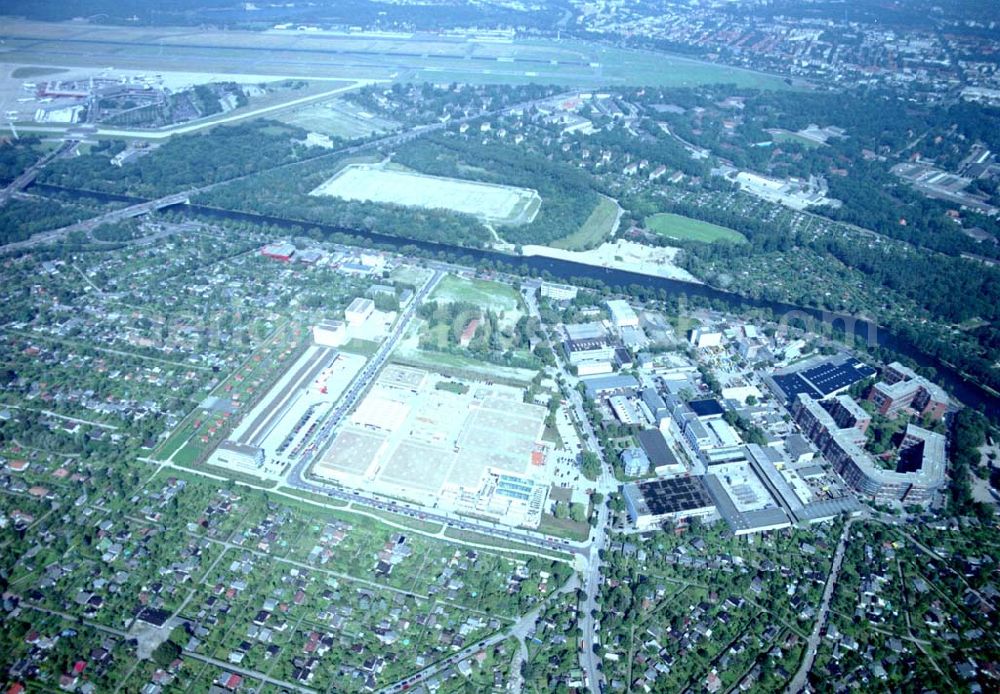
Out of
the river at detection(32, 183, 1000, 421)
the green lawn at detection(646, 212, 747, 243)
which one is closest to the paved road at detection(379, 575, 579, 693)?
the river at detection(32, 183, 1000, 421)

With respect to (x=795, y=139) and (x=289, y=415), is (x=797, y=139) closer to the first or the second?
(x=795, y=139)

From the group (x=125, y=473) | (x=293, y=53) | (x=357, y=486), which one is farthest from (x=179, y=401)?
(x=293, y=53)

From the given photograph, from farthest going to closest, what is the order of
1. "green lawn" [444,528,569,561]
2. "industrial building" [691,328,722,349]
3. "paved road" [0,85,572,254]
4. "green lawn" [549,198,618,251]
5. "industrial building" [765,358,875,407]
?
"green lawn" [549,198,618,251], "paved road" [0,85,572,254], "industrial building" [691,328,722,349], "industrial building" [765,358,875,407], "green lawn" [444,528,569,561]

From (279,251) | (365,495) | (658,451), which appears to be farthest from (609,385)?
(279,251)

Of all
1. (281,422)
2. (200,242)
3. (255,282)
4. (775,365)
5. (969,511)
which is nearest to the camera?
(969,511)

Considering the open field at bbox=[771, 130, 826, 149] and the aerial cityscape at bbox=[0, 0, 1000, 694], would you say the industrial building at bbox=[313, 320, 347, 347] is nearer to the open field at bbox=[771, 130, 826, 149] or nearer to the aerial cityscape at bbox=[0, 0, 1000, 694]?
the aerial cityscape at bbox=[0, 0, 1000, 694]

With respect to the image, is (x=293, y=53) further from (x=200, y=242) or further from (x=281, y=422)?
(x=281, y=422)
